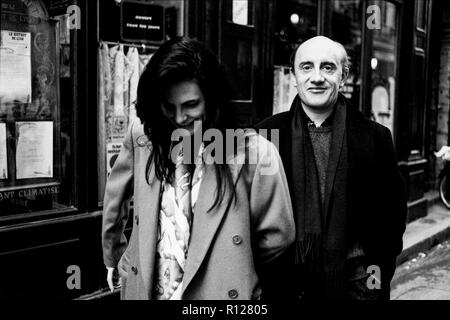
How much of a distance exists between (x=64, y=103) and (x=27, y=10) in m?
0.72

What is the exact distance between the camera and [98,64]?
4.49m

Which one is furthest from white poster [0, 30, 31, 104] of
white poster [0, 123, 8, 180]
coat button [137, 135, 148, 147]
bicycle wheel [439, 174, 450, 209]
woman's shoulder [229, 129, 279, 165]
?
bicycle wheel [439, 174, 450, 209]

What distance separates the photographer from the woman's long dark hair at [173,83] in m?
2.00

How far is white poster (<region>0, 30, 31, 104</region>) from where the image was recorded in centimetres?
399

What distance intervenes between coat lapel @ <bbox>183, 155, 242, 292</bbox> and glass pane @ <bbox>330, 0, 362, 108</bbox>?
580cm

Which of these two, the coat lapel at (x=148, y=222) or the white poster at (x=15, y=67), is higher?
the white poster at (x=15, y=67)

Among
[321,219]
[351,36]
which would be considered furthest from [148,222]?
[351,36]

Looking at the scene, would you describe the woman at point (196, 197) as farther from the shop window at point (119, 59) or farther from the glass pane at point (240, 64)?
the glass pane at point (240, 64)

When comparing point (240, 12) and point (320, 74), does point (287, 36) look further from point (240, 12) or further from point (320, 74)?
point (320, 74)

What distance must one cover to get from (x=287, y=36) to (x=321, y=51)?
3.94 m

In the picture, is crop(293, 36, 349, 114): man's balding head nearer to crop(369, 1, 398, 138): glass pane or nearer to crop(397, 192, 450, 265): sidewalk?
crop(397, 192, 450, 265): sidewalk

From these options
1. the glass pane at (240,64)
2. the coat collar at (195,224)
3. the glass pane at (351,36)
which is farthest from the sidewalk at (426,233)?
the coat collar at (195,224)

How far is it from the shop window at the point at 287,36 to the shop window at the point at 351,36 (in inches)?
24.7
